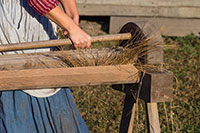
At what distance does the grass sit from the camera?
137 inches

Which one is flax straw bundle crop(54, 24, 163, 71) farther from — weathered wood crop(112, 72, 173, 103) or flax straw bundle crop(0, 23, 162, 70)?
weathered wood crop(112, 72, 173, 103)

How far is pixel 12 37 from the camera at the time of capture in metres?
2.02

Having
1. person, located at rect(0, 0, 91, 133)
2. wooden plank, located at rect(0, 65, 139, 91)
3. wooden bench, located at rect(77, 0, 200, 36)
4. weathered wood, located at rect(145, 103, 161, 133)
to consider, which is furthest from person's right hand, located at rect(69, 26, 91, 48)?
wooden bench, located at rect(77, 0, 200, 36)

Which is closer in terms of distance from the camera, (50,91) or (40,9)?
(40,9)

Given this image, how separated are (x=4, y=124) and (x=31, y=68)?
37 cm

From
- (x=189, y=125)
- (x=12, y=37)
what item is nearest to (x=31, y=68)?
(x=12, y=37)

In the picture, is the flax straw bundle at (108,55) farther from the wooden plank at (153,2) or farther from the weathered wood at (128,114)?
the wooden plank at (153,2)

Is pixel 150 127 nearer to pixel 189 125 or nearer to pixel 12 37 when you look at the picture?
pixel 12 37

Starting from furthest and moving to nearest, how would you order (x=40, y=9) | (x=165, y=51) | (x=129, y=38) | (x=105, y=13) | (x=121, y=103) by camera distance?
(x=105, y=13)
(x=165, y=51)
(x=121, y=103)
(x=129, y=38)
(x=40, y=9)

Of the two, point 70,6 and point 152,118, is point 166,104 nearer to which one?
point 152,118

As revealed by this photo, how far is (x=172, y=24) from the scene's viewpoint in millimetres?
5758

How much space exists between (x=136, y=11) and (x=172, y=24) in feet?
2.09

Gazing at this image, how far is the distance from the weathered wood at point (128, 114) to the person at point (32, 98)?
0.42 meters

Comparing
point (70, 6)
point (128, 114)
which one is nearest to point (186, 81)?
point (128, 114)
